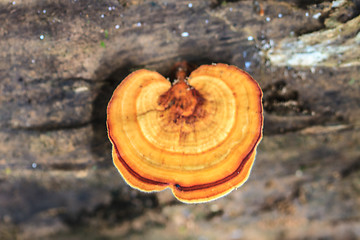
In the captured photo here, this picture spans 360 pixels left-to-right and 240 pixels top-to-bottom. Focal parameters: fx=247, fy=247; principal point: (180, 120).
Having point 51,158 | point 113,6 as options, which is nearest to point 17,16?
point 113,6

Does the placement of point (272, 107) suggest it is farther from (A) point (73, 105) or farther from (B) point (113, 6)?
(A) point (73, 105)

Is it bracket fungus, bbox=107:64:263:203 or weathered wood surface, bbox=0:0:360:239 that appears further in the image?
weathered wood surface, bbox=0:0:360:239

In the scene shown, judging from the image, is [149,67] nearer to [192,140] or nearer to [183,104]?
[183,104]

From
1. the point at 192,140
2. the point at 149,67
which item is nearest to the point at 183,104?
the point at 192,140

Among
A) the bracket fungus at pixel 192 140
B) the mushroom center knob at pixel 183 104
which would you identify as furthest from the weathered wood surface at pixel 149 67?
the bracket fungus at pixel 192 140

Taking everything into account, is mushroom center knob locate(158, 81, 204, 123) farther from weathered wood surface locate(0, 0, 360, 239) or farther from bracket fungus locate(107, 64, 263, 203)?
weathered wood surface locate(0, 0, 360, 239)

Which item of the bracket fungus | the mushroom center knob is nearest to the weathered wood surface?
the mushroom center knob
